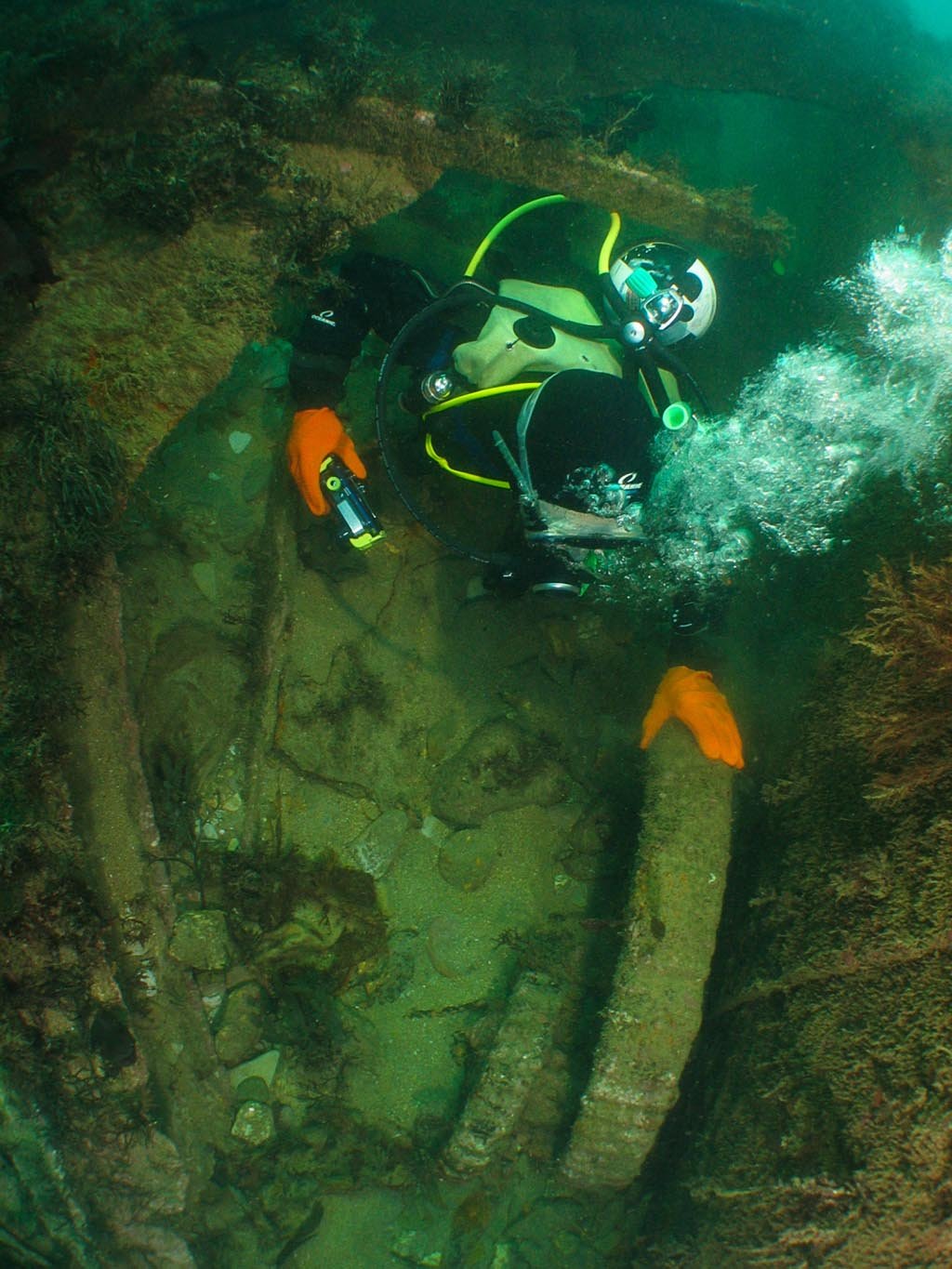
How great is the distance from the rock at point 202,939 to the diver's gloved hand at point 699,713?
2919 millimetres

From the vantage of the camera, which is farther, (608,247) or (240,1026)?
(240,1026)

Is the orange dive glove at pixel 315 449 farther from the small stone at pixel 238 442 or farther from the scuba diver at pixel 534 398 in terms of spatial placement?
the small stone at pixel 238 442

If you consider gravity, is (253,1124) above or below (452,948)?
below

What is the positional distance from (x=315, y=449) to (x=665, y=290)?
220cm

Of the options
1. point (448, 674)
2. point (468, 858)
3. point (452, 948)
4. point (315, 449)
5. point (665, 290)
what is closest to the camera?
point (665, 290)

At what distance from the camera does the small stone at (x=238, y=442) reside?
4.51 metres

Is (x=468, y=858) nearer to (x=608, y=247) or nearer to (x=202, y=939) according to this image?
(x=202, y=939)

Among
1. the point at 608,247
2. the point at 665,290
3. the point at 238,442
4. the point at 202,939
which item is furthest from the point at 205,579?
the point at 665,290

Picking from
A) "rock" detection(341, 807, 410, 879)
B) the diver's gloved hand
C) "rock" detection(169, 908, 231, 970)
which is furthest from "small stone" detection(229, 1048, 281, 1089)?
the diver's gloved hand

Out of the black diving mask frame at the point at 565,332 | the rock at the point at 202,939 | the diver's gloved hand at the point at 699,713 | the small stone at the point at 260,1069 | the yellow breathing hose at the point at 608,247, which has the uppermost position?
the yellow breathing hose at the point at 608,247

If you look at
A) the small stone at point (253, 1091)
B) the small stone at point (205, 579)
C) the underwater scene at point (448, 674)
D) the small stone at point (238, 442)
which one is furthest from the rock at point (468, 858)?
the small stone at point (238, 442)

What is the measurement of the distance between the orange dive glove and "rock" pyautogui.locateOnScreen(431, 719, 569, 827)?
194 centimetres

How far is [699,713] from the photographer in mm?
3764

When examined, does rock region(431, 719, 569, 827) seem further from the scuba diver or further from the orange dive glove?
the orange dive glove
